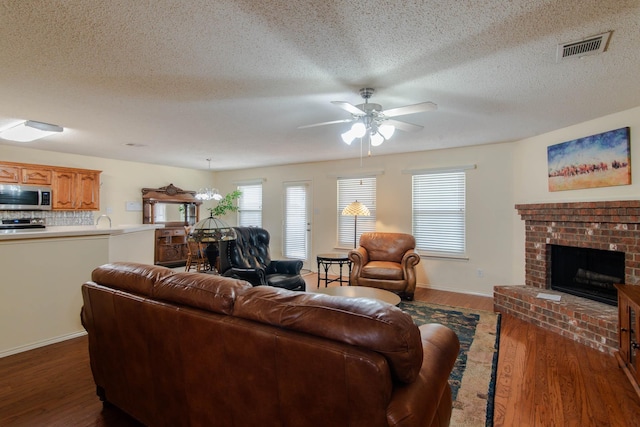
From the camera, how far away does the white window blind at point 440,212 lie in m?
4.97

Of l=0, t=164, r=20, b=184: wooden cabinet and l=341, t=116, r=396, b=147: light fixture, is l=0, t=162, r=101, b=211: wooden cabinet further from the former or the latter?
l=341, t=116, r=396, b=147: light fixture

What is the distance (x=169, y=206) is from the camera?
23.7 ft

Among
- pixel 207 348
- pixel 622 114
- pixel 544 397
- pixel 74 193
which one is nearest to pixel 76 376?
pixel 207 348

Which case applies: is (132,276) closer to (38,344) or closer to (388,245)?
(38,344)

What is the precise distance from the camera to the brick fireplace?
2.94 metres

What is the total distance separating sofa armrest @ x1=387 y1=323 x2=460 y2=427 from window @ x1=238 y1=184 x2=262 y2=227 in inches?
243

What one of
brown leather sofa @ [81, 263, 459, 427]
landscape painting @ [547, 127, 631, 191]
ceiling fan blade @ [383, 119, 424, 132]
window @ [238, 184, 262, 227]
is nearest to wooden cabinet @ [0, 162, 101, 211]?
window @ [238, 184, 262, 227]

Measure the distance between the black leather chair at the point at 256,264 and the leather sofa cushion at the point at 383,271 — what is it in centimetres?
100

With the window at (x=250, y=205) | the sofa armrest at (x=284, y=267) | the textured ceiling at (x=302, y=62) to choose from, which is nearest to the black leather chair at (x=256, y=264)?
the sofa armrest at (x=284, y=267)

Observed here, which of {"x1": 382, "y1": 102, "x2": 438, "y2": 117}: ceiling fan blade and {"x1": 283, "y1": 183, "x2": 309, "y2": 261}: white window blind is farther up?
{"x1": 382, "y1": 102, "x2": 438, "y2": 117}: ceiling fan blade

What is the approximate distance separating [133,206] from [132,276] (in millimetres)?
5539

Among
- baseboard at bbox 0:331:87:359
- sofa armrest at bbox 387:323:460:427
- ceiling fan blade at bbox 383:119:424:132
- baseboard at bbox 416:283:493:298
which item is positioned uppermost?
ceiling fan blade at bbox 383:119:424:132

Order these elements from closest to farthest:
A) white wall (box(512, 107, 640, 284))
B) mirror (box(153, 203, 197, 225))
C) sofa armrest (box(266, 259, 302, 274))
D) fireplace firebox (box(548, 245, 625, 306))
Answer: white wall (box(512, 107, 640, 284)) < fireplace firebox (box(548, 245, 625, 306)) < sofa armrest (box(266, 259, 302, 274)) < mirror (box(153, 203, 197, 225))

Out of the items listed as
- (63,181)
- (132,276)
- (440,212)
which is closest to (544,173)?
(440,212)
